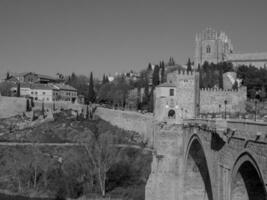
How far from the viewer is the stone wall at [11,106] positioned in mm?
55938

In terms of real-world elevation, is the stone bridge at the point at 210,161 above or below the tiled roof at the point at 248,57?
below

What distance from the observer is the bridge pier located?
25266 millimetres

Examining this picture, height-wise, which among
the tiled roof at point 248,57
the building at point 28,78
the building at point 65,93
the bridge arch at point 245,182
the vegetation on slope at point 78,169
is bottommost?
the vegetation on slope at point 78,169

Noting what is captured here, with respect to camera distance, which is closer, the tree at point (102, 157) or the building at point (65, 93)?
the tree at point (102, 157)

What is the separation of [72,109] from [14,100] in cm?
949

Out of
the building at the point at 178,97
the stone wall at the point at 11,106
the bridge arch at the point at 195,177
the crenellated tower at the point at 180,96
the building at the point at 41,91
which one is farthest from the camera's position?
the building at the point at 41,91

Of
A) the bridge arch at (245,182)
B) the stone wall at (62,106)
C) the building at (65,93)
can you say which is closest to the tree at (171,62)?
the building at (65,93)

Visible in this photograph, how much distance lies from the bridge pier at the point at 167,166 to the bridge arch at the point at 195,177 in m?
0.53

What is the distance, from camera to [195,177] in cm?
2469

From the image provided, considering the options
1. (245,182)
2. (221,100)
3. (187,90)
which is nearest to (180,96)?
(187,90)

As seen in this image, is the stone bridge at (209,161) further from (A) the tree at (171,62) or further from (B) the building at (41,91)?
(A) the tree at (171,62)

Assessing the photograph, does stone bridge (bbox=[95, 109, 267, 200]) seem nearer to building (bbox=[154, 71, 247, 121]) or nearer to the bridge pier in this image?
the bridge pier

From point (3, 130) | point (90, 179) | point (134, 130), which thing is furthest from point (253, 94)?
point (3, 130)

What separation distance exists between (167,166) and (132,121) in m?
18.4
